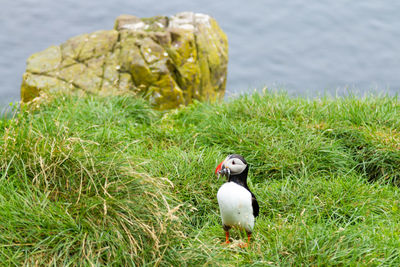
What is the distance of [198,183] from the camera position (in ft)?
14.5

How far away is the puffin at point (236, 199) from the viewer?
3.55 meters

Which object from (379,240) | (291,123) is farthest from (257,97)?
(379,240)

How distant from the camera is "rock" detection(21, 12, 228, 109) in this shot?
265 inches

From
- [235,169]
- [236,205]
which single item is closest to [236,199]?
[236,205]

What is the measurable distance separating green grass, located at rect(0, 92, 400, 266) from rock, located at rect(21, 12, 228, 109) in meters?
0.53

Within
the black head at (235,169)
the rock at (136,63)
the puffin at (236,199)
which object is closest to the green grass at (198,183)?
the puffin at (236,199)

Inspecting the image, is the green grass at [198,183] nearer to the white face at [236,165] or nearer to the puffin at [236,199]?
the puffin at [236,199]

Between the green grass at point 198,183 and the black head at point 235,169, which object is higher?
the black head at point 235,169

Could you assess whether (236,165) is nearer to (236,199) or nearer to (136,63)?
(236,199)

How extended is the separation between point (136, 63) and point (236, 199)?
144 inches

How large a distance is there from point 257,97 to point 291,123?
682 millimetres

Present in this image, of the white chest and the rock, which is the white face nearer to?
the white chest

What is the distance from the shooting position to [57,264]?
121 inches

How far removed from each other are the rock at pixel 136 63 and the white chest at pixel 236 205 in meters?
3.10
